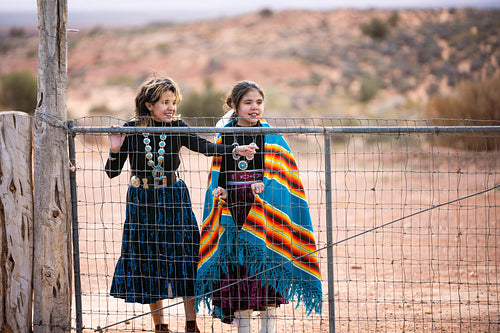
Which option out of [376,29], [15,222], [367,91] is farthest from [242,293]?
[376,29]

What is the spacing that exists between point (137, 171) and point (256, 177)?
894 millimetres

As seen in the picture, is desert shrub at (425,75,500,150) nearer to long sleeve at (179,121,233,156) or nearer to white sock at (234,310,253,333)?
white sock at (234,310,253,333)

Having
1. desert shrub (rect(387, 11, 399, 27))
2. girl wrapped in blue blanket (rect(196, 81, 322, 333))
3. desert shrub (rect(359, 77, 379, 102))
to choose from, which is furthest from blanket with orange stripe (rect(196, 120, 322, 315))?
desert shrub (rect(387, 11, 399, 27))

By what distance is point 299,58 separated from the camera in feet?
124

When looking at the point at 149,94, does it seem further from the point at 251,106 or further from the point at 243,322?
the point at 243,322

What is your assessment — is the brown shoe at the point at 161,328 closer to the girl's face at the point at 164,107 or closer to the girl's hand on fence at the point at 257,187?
the girl's hand on fence at the point at 257,187

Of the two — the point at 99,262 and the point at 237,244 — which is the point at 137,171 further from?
the point at 99,262

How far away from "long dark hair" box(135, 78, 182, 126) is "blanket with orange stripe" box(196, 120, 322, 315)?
62cm

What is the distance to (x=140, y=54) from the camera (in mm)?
43594

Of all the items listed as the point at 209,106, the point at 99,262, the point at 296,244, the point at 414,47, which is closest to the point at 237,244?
the point at 296,244

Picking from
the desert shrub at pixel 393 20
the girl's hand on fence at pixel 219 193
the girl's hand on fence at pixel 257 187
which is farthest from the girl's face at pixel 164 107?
the desert shrub at pixel 393 20

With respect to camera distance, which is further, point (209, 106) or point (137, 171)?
point (209, 106)

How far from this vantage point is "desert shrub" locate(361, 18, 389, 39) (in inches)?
1642

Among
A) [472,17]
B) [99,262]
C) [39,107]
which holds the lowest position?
[99,262]
